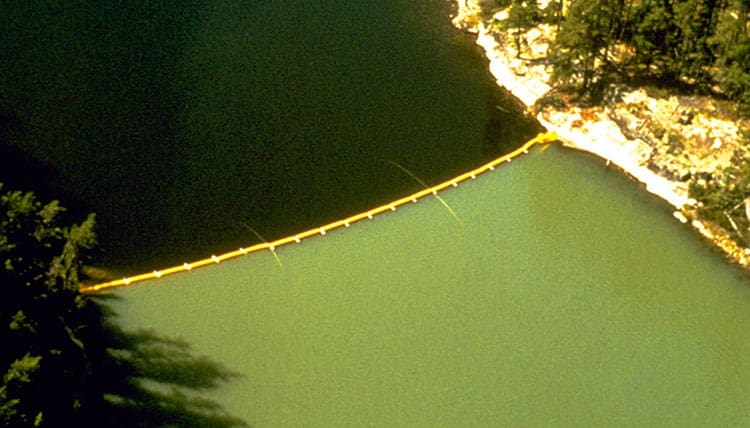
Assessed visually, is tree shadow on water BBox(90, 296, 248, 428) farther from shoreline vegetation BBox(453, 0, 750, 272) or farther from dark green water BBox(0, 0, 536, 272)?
shoreline vegetation BBox(453, 0, 750, 272)

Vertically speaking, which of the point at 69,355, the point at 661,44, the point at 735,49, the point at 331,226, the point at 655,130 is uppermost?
the point at 661,44

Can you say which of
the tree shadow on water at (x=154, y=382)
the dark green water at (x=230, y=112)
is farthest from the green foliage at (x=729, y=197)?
the tree shadow on water at (x=154, y=382)

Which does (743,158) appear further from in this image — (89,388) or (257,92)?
(89,388)

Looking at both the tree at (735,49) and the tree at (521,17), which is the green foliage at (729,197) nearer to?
the tree at (735,49)

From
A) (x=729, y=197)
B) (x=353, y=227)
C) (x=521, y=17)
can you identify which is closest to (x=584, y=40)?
(x=521, y=17)

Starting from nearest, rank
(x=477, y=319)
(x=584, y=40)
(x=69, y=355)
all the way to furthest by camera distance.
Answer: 1. (x=69, y=355)
2. (x=477, y=319)
3. (x=584, y=40)

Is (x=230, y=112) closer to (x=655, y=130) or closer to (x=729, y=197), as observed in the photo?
(x=655, y=130)
